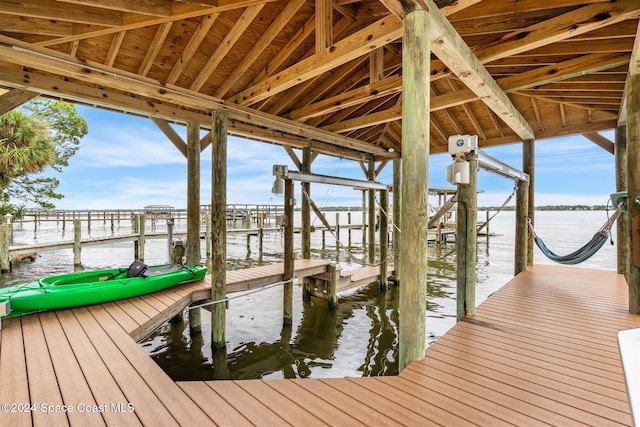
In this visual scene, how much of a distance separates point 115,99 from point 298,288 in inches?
213

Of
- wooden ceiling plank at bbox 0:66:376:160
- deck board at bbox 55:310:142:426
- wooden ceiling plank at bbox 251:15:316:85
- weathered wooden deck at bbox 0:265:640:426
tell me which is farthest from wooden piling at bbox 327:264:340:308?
deck board at bbox 55:310:142:426

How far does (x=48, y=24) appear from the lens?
285 cm

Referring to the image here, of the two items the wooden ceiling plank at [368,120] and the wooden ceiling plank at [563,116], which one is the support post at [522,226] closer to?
the wooden ceiling plank at [563,116]

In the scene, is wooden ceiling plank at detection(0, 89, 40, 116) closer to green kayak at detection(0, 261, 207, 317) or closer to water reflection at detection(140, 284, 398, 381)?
green kayak at detection(0, 261, 207, 317)

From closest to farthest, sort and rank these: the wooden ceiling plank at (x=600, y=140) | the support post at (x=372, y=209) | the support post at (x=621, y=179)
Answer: the support post at (x=621, y=179) < the wooden ceiling plank at (x=600, y=140) < the support post at (x=372, y=209)

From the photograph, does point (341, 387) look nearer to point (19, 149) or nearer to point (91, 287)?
point (91, 287)

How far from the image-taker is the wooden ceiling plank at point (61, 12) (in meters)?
2.45

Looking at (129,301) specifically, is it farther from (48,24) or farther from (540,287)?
(540,287)

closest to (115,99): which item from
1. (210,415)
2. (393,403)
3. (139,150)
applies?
(210,415)

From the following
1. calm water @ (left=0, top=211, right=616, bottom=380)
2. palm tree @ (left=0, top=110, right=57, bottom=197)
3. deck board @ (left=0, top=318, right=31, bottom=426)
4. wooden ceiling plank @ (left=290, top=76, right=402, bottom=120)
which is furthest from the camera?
palm tree @ (left=0, top=110, right=57, bottom=197)

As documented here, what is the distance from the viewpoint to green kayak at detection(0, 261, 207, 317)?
3184 millimetres

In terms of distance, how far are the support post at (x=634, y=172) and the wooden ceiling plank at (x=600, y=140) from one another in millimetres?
3162

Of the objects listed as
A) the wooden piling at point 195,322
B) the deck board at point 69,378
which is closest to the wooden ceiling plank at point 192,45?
the deck board at point 69,378

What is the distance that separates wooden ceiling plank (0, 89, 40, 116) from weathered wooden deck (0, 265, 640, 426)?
7.44 ft
